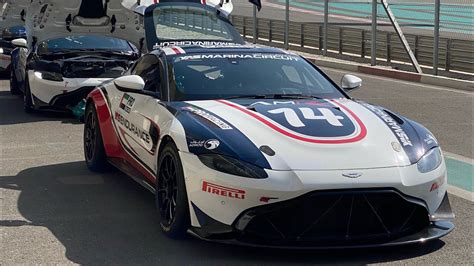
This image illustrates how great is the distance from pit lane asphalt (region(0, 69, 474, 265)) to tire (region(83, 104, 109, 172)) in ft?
0.40

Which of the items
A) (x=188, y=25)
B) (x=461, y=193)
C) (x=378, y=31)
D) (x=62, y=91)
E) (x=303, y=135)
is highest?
(x=303, y=135)

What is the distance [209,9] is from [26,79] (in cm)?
318

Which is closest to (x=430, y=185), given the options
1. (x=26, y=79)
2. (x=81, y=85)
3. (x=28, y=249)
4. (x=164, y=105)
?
(x=164, y=105)

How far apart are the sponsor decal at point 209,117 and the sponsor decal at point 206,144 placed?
19 centimetres

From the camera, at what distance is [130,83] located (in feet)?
23.4

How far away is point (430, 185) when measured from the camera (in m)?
5.67

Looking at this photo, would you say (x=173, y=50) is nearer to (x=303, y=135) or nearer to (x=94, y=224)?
(x=94, y=224)

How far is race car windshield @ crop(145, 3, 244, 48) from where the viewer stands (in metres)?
13.4

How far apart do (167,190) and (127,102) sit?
163 centimetres

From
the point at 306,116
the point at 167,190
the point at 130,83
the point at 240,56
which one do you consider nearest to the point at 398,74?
the point at 240,56

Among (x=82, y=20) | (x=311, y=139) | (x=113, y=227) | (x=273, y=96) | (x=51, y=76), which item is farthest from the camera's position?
(x=82, y=20)

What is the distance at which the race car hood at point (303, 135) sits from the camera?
5.57m

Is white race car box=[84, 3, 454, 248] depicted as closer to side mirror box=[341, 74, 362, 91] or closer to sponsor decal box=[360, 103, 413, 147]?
sponsor decal box=[360, 103, 413, 147]

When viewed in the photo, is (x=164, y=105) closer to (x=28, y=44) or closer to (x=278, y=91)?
(x=278, y=91)
